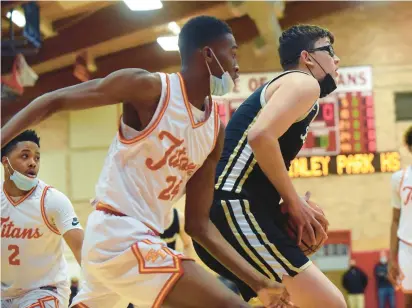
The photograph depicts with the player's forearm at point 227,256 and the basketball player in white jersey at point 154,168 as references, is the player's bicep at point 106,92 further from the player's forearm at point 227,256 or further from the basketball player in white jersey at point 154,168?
the player's forearm at point 227,256

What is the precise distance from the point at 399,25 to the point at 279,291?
40.8 ft

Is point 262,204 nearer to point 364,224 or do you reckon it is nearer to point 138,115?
point 138,115

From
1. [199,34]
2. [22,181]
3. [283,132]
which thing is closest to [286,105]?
[283,132]

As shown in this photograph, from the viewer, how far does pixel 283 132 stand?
3285mm

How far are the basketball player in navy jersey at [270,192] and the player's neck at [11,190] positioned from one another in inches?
72.7

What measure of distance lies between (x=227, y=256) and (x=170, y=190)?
1.37 feet

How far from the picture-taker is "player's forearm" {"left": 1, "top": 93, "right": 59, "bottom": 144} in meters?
2.55

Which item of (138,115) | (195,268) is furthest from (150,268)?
(138,115)

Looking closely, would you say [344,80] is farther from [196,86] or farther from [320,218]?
[196,86]

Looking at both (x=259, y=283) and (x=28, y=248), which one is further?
(x=28, y=248)

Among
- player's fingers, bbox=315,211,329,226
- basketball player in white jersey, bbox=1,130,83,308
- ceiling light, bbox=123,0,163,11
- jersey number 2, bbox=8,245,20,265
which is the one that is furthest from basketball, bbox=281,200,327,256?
ceiling light, bbox=123,0,163,11

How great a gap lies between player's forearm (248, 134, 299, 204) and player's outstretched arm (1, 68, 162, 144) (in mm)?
624

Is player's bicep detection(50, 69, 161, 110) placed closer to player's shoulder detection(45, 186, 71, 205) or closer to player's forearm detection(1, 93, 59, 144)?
player's forearm detection(1, 93, 59, 144)

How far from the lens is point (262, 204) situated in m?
3.43
